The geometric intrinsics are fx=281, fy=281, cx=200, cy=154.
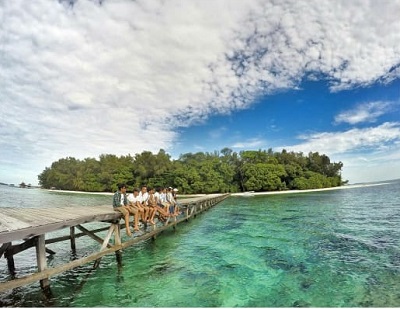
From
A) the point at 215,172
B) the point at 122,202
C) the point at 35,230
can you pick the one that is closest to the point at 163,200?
the point at 122,202

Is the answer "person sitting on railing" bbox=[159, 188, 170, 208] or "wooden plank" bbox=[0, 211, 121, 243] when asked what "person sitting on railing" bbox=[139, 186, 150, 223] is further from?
"wooden plank" bbox=[0, 211, 121, 243]

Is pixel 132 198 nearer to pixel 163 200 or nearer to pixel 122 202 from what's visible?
pixel 122 202

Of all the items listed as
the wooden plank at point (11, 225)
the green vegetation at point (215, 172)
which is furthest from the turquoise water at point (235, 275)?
the green vegetation at point (215, 172)

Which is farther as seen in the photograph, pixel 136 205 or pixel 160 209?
pixel 160 209

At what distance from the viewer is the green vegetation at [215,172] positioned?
7344 cm

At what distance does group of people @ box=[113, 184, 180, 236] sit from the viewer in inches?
443

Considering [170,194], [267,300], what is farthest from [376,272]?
[170,194]

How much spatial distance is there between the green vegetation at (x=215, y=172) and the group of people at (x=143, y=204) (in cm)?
5565

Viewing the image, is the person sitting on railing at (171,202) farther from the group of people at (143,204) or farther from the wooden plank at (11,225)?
the wooden plank at (11,225)

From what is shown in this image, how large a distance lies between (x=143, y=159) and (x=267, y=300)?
8014 centimetres

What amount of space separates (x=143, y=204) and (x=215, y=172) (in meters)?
61.2

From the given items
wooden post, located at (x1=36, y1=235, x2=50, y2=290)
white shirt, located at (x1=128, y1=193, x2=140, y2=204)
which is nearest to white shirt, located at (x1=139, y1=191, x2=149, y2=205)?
white shirt, located at (x1=128, y1=193, x2=140, y2=204)

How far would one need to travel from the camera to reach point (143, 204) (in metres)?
13.3

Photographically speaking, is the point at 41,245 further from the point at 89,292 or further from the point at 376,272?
the point at 376,272
